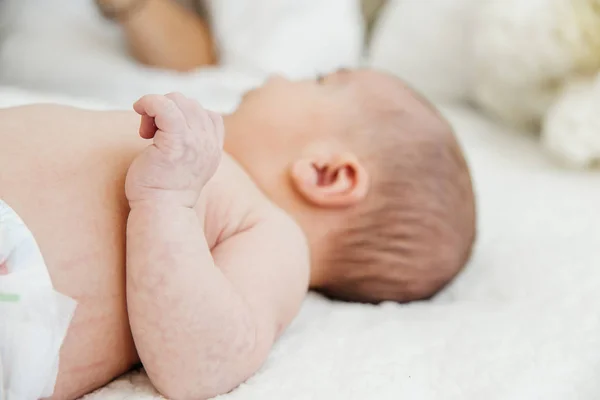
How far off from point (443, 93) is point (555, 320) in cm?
85

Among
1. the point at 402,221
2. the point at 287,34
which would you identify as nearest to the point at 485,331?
the point at 402,221

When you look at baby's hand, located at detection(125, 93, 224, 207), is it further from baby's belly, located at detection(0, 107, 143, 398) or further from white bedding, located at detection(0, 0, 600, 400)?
white bedding, located at detection(0, 0, 600, 400)

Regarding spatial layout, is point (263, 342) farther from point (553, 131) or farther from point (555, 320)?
point (553, 131)

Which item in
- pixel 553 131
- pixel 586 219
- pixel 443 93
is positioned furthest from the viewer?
pixel 443 93

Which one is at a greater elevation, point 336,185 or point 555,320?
point 336,185

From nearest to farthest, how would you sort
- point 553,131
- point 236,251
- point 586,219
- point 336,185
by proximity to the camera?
point 236,251, point 336,185, point 586,219, point 553,131

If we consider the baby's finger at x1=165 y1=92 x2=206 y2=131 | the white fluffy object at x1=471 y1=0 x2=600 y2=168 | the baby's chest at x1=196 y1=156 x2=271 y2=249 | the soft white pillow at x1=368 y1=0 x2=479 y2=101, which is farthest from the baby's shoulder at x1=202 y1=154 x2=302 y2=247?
the soft white pillow at x1=368 y1=0 x2=479 y2=101

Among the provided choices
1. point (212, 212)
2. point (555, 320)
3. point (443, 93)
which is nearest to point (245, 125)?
point (212, 212)

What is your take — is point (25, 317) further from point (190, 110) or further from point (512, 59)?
point (512, 59)

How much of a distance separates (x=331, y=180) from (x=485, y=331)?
25 centimetres

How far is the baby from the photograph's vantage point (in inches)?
22.3

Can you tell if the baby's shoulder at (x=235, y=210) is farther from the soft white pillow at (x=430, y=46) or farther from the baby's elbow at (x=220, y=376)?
the soft white pillow at (x=430, y=46)

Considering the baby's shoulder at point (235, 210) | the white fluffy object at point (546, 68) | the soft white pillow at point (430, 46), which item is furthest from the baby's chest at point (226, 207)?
the soft white pillow at point (430, 46)

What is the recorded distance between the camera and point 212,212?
0.69m
